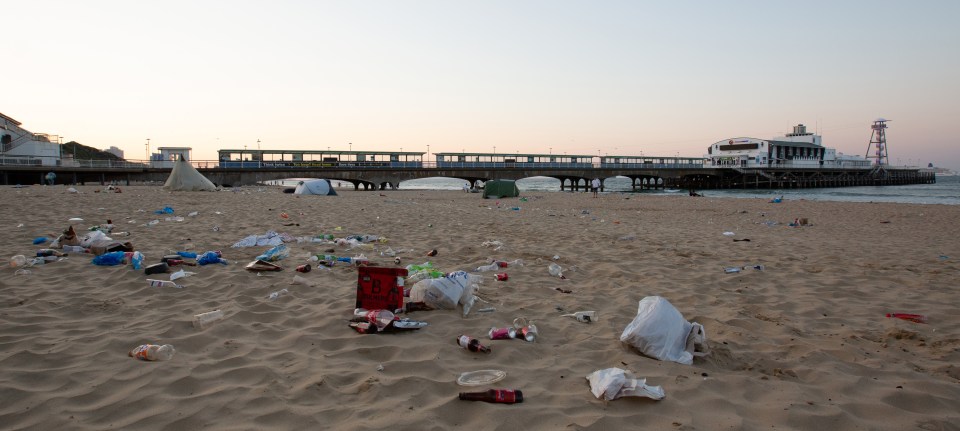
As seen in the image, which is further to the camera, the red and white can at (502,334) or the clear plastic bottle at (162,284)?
the clear plastic bottle at (162,284)

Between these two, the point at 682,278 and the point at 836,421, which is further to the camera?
the point at 682,278

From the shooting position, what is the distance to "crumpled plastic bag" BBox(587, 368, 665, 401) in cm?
256

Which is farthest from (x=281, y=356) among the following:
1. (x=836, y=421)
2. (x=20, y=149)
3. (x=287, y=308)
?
(x=20, y=149)

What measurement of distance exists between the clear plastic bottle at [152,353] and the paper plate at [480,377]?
1.87 meters

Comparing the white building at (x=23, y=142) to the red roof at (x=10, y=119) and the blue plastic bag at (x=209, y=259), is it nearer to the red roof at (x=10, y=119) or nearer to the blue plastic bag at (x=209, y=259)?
the red roof at (x=10, y=119)

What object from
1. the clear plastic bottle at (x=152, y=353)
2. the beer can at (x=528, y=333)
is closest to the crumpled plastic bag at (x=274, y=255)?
the clear plastic bottle at (x=152, y=353)

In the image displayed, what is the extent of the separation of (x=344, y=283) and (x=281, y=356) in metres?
1.96

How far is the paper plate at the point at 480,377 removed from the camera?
2.76m

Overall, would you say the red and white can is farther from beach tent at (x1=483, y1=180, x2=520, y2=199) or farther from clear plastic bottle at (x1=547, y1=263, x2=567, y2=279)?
beach tent at (x1=483, y1=180, x2=520, y2=199)

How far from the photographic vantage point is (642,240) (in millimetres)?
8758

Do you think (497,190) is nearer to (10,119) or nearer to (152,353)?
(152,353)

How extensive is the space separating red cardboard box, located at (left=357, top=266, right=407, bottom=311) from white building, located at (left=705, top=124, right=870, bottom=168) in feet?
216

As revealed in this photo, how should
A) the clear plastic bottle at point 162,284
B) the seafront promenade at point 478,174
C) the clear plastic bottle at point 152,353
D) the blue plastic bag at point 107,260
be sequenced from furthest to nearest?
1. the seafront promenade at point 478,174
2. the blue plastic bag at point 107,260
3. the clear plastic bottle at point 162,284
4. the clear plastic bottle at point 152,353

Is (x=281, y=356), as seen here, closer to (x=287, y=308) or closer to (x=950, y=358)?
(x=287, y=308)
